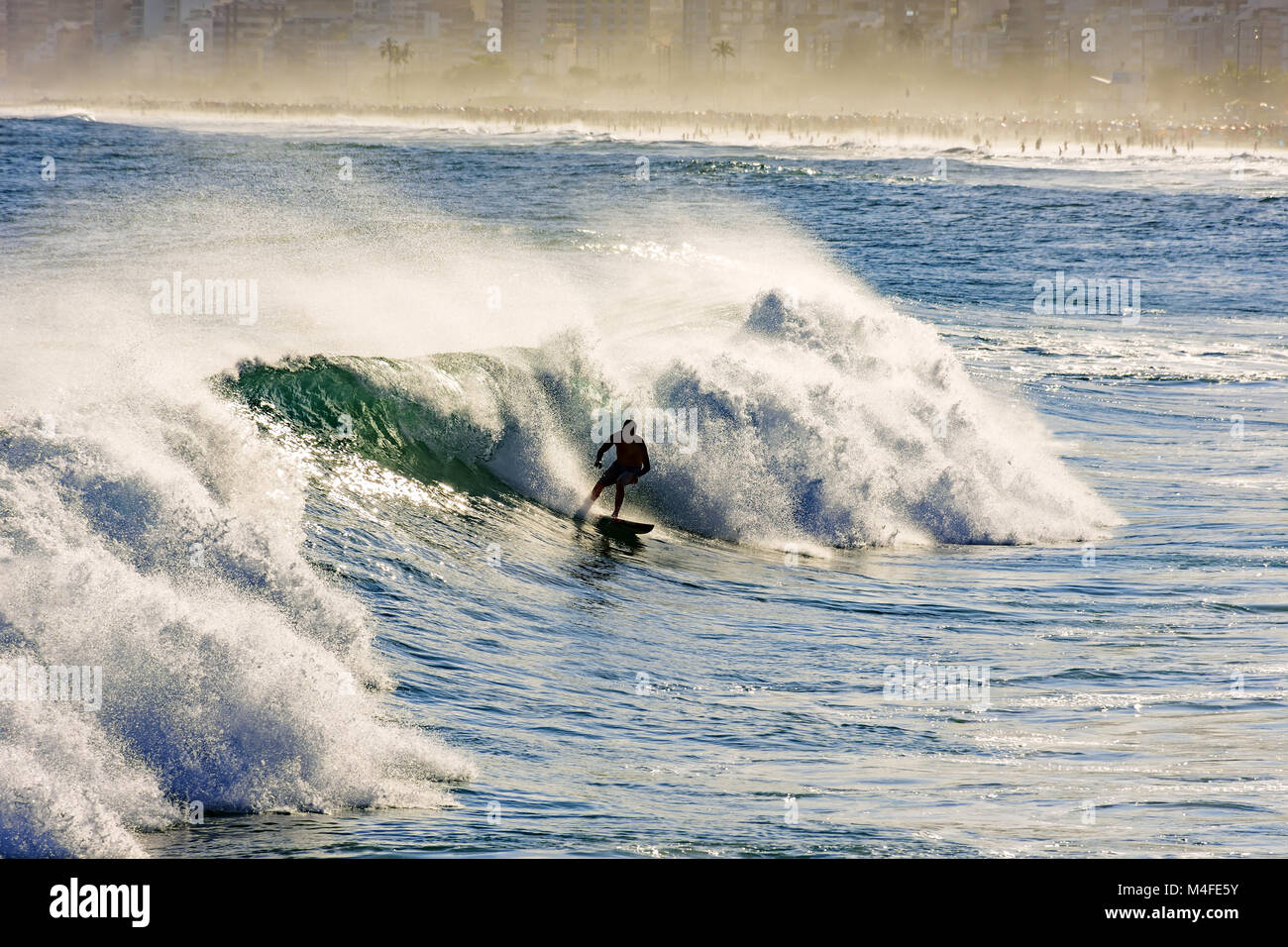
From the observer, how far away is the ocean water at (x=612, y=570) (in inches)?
274

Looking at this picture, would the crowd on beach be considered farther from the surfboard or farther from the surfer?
the surfboard

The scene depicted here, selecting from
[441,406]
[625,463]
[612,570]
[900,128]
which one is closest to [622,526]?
[625,463]

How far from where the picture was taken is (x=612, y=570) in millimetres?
12625

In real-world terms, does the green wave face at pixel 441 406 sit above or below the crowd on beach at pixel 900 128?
below

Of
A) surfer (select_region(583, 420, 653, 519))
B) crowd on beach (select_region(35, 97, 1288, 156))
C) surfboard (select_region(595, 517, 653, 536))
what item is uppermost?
crowd on beach (select_region(35, 97, 1288, 156))

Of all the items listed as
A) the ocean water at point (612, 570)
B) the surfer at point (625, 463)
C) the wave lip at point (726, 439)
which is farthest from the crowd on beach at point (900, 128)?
the surfer at point (625, 463)

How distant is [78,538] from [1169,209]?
5085 cm

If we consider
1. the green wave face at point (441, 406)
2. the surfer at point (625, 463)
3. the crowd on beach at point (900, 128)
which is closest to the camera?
the green wave face at point (441, 406)

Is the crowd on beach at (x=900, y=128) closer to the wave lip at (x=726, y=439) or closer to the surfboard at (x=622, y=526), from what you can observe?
the wave lip at (x=726, y=439)

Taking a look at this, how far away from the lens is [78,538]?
805 centimetres

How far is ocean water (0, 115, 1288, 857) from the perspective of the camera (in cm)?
696

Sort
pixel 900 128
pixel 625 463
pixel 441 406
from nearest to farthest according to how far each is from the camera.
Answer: pixel 625 463, pixel 441 406, pixel 900 128

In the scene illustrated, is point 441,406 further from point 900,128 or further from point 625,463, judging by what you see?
point 900,128

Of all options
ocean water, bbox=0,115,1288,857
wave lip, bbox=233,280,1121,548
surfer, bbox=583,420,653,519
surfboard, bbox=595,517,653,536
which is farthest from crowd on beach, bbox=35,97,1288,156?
surfboard, bbox=595,517,653,536
